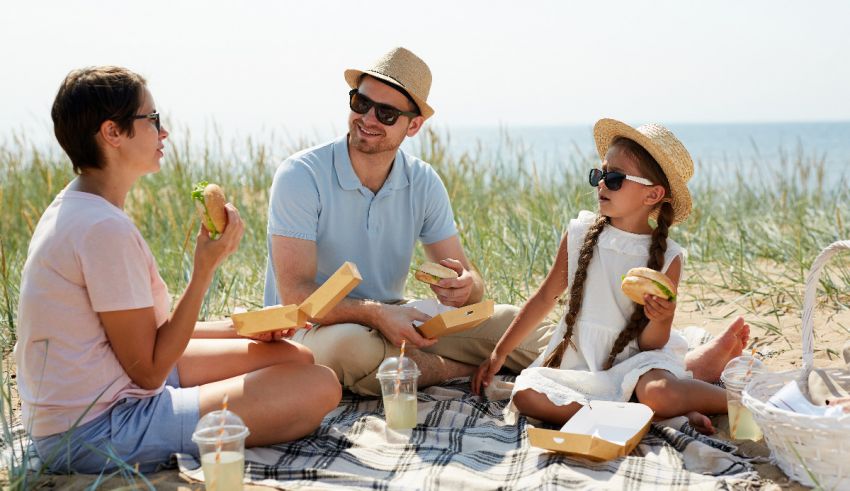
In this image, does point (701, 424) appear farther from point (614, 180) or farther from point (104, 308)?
point (104, 308)

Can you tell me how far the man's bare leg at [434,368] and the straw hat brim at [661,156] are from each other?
1222mm

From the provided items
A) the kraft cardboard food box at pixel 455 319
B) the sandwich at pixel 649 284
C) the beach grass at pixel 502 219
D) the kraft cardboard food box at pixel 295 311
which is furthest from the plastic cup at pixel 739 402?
the kraft cardboard food box at pixel 295 311

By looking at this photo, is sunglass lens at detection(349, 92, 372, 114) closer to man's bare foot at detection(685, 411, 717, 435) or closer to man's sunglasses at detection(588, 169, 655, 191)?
man's sunglasses at detection(588, 169, 655, 191)

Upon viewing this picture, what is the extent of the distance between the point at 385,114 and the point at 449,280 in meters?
0.85

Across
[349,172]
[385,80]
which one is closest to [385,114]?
[385,80]

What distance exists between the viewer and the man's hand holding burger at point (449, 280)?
4.11 meters

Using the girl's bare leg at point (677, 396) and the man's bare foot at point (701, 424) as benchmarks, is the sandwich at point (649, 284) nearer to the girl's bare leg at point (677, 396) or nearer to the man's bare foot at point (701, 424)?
the girl's bare leg at point (677, 396)

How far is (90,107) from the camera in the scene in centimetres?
289

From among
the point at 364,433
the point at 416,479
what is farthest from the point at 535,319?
the point at 416,479

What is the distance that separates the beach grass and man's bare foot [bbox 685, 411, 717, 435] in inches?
52.4

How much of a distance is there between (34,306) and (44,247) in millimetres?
195

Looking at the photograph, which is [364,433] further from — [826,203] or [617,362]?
[826,203]

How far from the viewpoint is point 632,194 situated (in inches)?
153

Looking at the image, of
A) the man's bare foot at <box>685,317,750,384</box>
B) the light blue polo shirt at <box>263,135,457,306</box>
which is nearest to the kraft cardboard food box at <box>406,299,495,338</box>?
the light blue polo shirt at <box>263,135,457,306</box>
